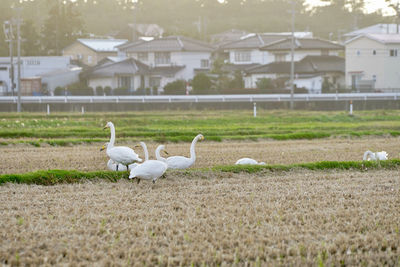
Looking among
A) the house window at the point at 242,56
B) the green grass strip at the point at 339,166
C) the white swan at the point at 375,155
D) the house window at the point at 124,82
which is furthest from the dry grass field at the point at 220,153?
the house window at the point at 242,56

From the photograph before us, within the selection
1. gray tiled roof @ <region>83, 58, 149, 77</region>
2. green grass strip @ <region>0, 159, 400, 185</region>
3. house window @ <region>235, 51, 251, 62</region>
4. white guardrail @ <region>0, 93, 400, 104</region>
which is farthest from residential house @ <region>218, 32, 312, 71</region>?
green grass strip @ <region>0, 159, 400, 185</region>

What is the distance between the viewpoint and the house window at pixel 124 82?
187ft

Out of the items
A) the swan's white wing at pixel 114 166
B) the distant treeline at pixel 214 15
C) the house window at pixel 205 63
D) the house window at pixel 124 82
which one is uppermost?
the distant treeline at pixel 214 15

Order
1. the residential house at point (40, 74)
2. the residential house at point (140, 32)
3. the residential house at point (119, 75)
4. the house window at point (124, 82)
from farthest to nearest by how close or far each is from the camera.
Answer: the residential house at point (140, 32), the house window at point (124, 82), the residential house at point (40, 74), the residential house at point (119, 75)

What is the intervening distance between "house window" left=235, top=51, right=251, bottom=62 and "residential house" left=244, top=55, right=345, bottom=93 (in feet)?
19.2

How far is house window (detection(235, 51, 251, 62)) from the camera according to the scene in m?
62.2

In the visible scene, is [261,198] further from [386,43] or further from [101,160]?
[386,43]

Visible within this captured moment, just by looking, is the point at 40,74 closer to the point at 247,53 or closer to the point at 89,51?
the point at 89,51

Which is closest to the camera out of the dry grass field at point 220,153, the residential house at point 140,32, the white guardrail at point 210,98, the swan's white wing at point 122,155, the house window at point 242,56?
the swan's white wing at point 122,155

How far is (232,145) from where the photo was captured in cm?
1892

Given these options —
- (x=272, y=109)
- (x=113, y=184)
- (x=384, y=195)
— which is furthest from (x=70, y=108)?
(x=384, y=195)

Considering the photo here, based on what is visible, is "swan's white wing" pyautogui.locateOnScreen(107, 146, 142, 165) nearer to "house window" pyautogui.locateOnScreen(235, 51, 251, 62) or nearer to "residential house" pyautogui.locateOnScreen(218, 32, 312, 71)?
"residential house" pyautogui.locateOnScreen(218, 32, 312, 71)

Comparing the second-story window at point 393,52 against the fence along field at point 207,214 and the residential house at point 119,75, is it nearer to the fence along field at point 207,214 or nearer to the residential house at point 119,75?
the residential house at point 119,75

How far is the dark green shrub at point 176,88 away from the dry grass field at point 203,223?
3770cm
